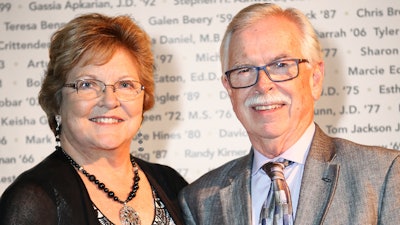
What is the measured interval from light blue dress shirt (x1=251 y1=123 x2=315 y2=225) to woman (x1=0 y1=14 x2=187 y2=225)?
1.24 ft

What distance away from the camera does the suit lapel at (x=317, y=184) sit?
242cm

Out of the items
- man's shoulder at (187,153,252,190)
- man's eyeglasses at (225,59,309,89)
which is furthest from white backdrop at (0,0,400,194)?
man's eyeglasses at (225,59,309,89)

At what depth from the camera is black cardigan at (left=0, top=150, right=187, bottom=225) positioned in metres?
2.35

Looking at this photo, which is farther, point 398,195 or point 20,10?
point 20,10

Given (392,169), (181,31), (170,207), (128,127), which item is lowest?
(170,207)

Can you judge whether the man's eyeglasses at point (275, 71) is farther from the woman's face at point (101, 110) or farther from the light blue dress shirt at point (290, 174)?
the woman's face at point (101, 110)

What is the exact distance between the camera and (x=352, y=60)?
3.86 metres

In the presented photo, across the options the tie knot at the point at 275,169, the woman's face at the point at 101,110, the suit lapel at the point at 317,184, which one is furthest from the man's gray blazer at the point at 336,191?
the woman's face at the point at 101,110

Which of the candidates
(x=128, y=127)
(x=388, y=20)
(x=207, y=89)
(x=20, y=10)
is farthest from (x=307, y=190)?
(x=20, y=10)

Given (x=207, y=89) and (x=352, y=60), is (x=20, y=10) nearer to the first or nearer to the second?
(x=207, y=89)

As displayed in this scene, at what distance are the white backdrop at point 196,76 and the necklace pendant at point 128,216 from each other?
4.15 ft

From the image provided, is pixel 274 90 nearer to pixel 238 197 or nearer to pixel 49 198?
pixel 238 197

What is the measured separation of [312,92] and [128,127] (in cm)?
82

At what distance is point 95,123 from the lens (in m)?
2.63
